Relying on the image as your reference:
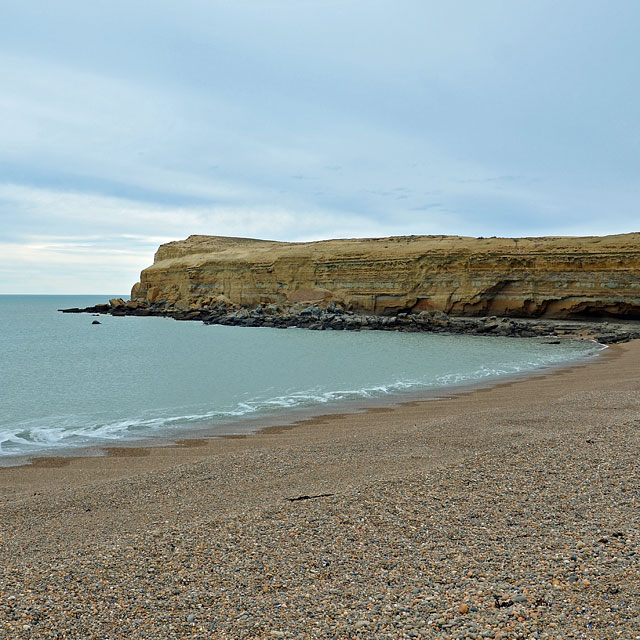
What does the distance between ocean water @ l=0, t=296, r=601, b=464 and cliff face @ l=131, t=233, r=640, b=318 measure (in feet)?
33.5

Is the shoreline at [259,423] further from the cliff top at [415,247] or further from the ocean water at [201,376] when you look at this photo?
the cliff top at [415,247]

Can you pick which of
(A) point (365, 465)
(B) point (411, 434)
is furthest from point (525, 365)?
(A) point (365, 465)

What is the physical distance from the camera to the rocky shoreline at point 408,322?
111ft

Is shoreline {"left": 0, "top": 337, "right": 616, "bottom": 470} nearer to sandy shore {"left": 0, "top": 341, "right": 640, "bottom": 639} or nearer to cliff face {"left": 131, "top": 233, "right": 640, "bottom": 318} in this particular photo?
sandy shore {"left": 0, "top": 341, "right": 640, "bottom": 639}

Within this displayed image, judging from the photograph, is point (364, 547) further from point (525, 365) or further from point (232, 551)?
point (525, 365)

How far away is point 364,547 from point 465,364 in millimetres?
17527

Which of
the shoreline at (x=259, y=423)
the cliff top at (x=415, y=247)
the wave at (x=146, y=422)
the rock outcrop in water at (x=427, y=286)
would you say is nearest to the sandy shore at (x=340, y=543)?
the shoreline at (x=259, y=423)

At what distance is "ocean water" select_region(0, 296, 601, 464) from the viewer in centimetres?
1099

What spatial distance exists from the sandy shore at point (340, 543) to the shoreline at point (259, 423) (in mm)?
948

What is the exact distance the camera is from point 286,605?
10.5 feet

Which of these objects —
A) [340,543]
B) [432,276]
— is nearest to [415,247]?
[432,276]

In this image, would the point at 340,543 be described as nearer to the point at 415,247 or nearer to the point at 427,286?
the point at 427,286

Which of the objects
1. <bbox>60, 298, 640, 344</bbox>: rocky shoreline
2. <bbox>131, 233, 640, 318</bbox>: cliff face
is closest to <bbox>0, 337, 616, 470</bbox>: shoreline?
<bbox>60, 298, 640, 344</bbox>: rocky shoreline

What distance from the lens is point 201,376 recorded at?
58.8 feet
